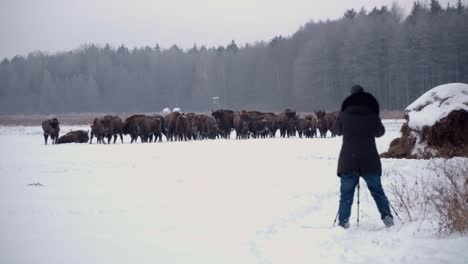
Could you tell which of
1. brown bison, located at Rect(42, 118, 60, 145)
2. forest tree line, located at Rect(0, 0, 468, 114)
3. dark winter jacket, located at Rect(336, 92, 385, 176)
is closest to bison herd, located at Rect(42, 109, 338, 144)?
brown bison, located at Rect(42, 118, 60, 145)

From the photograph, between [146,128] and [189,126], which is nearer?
[146,128]

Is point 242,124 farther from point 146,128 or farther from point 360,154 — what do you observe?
point 360,154

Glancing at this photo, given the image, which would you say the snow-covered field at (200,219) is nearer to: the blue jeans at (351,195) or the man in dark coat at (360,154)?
the blue jeans at (351,195)

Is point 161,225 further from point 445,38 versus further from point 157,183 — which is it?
point 445,38

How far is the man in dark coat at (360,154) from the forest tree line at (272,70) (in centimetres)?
6072

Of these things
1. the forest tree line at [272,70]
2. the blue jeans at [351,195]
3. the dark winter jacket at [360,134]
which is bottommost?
the blue jeans at [351,195]

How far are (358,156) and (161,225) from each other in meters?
3.39

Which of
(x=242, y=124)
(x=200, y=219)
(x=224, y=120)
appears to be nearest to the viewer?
(x=200, y=219)

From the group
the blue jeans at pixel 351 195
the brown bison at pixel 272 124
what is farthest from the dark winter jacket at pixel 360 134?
the brown bison at pixel 272 124

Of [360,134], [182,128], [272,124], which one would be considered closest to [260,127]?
[272,124]

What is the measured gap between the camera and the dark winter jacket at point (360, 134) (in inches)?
307

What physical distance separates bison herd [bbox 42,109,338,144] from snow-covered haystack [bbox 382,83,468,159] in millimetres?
13982

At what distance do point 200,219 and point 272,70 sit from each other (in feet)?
334

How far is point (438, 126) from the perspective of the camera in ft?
51.7
